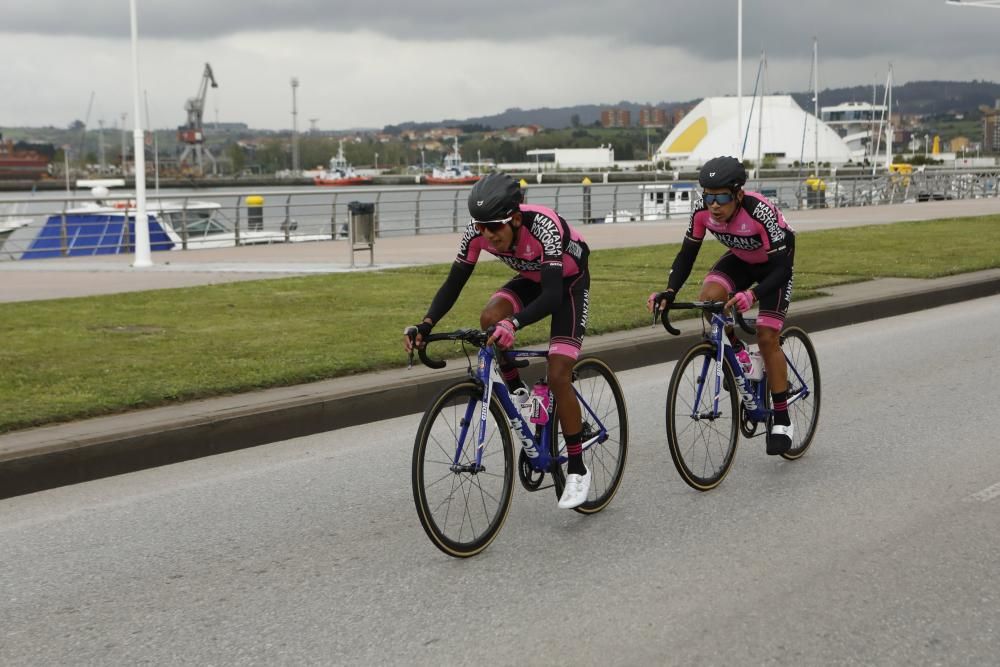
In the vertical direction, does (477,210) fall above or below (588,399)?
above

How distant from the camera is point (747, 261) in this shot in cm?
731

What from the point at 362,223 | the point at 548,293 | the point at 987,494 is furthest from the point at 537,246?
the point at 362,223

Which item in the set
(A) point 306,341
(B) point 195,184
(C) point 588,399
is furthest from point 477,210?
(B) point 195,184

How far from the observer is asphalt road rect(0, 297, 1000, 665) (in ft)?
15.2

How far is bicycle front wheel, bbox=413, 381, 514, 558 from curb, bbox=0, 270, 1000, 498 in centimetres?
263

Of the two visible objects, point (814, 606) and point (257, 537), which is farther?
point (257, 537)

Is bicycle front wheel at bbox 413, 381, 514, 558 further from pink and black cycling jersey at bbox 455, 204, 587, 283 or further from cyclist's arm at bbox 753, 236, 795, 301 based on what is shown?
cyclist's arm at bbox 753, 236, 795, 301

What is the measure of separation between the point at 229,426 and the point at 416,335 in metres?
2.80

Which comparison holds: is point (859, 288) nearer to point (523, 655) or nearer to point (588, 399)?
point (588, 399)

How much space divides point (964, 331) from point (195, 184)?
144111 millimetres

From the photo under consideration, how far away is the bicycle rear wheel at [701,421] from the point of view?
6.59 metres

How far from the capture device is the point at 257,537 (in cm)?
612

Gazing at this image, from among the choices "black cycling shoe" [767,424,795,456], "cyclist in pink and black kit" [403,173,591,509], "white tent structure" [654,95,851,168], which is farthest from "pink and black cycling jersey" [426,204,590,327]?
"white tent structure" [654,95,851,168]

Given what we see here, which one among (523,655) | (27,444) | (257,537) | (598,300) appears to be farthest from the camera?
(598,300)
